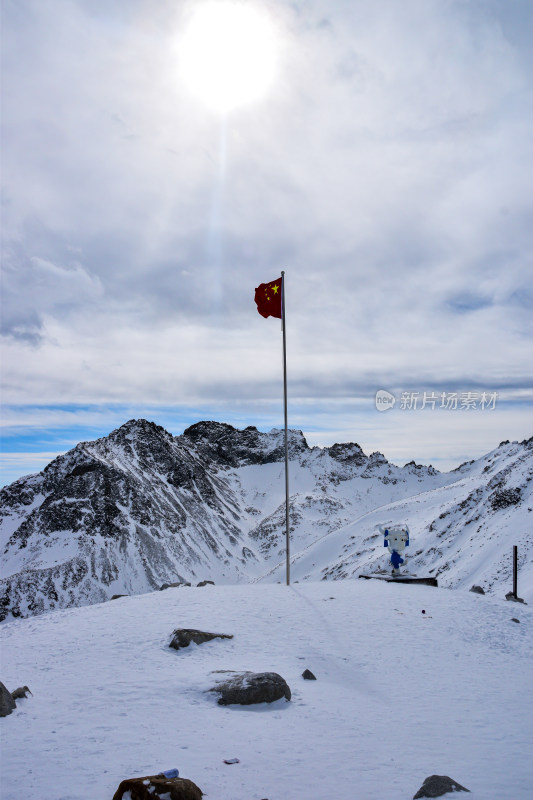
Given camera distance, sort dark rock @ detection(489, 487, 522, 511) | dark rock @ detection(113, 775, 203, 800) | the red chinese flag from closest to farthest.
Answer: dark rock @ detection(113, 775, 203, 800) → the red chinese flag → dark rock @ detection(489, 487, 522, 511)

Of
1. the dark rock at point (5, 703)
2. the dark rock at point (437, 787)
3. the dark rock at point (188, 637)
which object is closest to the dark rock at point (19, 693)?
the dark rock at point (5, 703)

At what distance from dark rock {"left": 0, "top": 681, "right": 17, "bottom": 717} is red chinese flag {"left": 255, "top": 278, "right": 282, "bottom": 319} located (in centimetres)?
1737

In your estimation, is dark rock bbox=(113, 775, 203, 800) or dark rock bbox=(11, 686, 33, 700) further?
dark rock bbox=(11, 686, 33, 700)

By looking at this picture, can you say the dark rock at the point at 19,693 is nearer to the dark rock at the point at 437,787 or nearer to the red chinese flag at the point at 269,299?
the dark rock at the point at 437,787

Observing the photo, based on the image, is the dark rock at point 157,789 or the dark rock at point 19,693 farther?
the dark rock at point 19,693

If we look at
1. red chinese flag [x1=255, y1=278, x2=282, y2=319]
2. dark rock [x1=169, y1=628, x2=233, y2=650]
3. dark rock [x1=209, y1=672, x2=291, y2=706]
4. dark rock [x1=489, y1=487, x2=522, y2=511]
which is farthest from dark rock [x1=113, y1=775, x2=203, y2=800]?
dark rock [x1=489, y1=487, x2=522, y2=511]

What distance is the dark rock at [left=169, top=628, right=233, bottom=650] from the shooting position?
14.3m

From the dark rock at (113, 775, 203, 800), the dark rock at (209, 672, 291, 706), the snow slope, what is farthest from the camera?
the dark rock at (209, 672, 291, 706)

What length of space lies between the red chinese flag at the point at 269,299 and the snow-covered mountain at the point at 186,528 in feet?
119

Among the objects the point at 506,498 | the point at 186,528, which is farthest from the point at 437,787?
the point at 186,528

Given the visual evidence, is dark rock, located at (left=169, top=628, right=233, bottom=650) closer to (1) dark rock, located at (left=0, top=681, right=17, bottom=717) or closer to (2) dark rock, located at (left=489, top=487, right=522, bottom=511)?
(1) dark rock, located at (left=0, top=681, right=17, bottom=717)

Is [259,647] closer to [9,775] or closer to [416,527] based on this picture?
[9,775]

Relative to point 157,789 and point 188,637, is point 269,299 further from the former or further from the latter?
point 157,789

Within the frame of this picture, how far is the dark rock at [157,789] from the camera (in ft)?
20.6
